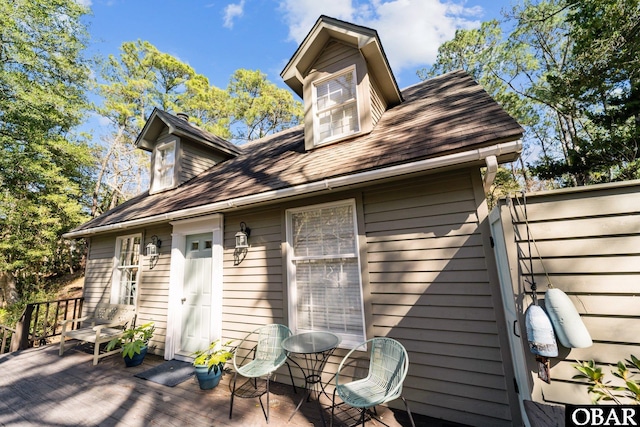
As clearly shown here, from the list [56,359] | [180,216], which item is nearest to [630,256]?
[180,216]

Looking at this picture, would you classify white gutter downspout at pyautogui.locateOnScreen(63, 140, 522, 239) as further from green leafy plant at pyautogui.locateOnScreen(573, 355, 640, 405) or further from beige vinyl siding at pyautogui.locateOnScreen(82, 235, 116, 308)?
beige vinyl siding at pyautogui.locateOnScreen(82, 235, 116, 308)

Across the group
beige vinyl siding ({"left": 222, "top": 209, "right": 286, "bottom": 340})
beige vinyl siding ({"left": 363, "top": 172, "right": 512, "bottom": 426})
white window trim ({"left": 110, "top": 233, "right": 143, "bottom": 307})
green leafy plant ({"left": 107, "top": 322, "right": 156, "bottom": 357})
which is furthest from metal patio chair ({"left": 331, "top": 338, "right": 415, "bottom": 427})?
white window trim ({"left": 110, "top": 233, "right": 143, "bottom": 307})

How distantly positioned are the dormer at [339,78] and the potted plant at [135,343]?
4.46 meters

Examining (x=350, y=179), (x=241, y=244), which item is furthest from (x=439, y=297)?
(x=241, y=244)

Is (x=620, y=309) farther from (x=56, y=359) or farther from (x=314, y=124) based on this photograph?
(x=56, y=359)

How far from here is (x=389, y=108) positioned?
5047mm

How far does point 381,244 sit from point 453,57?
56.7ft

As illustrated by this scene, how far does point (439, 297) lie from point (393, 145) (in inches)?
75.9

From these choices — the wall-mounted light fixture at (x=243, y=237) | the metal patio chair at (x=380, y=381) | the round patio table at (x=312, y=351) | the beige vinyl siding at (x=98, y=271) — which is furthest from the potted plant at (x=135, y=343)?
the metal patio chair at (x=380, y=381)

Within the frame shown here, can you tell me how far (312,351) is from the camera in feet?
9.02

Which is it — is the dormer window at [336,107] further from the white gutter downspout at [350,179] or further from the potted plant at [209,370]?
the potted plant at [209,370]

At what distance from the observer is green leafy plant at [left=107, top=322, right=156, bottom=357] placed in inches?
167

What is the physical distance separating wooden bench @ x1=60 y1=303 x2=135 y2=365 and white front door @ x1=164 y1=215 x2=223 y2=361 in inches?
44.5

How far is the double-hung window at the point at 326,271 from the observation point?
332 centimetres
